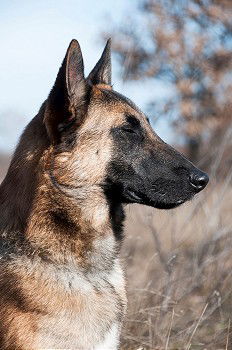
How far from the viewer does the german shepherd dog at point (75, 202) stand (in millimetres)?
3211

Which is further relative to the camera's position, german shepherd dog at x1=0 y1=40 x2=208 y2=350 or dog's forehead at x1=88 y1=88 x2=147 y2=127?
dog's forehead at x1=88 y1=88 x2=147 y2=127

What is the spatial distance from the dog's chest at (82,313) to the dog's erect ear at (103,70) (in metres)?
1.24

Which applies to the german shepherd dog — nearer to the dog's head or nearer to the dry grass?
the dog's head

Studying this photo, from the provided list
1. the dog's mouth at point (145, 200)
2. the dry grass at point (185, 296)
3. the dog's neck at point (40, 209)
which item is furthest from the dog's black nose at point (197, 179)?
the dry grass at point (185, 296)

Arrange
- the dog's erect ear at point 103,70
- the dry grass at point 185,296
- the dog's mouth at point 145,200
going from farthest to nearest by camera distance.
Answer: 1. the dry grass at point 185,296
2. the dog's erect ear at point 103,70
3. the dog's mouth at point 145,200

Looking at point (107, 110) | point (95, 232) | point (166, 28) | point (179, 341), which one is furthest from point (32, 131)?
point (166, 28)

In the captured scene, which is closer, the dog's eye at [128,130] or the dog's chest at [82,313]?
the dog's chest at [82,313]

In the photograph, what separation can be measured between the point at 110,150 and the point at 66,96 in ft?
1.35

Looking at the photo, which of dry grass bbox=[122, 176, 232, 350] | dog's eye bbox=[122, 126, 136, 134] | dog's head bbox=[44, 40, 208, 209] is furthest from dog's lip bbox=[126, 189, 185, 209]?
dry grass bbox=[122, 176, 232, 350]

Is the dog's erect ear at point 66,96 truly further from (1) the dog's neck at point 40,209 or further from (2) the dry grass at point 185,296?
(2) the dry grass at point 185,296

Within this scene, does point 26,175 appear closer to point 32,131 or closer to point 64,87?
point 32,131

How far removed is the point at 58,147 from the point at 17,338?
103cm

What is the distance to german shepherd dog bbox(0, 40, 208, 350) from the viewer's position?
3.21 meters

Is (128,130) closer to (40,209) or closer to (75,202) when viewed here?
(75,202)
